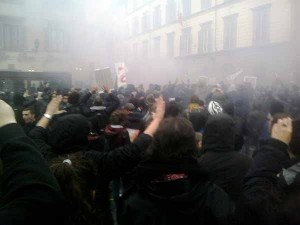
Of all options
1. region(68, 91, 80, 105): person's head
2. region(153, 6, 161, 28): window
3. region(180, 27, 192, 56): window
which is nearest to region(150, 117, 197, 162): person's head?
region(68, 91, 80, 105): person's head

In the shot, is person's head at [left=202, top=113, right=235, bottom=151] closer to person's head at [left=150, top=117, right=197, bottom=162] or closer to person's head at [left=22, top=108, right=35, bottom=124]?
person's head at [left=150, top=117, right=197, bottom=162]

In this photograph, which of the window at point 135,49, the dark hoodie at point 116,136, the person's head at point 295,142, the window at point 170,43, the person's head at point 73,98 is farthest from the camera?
the window at point 135,49

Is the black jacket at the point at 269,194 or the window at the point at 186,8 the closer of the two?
the black jacket at the point at 269,194

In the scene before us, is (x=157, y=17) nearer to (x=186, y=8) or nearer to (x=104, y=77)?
(x=186, y=8)

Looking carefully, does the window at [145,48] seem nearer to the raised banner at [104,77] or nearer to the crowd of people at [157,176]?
the raised banner at [104,77]

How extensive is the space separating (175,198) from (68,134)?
883 mm

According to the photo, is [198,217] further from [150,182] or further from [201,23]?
[201,23]

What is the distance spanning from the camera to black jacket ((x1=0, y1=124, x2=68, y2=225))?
104cm

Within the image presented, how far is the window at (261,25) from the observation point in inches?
680

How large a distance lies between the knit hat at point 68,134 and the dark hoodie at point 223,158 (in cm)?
80

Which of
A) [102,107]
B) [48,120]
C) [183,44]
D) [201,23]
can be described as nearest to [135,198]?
[48,120]

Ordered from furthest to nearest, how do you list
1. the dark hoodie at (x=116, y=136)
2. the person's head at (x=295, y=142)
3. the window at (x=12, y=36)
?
the window at (x=12, y=36)
the dark hoodie at (x=116, y=136)
the person's head at (x=295, y=142)

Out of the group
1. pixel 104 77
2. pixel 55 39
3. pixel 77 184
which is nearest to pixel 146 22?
pixel 55 39

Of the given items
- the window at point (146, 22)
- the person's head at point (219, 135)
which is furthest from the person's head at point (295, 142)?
the window at point (146, 22)
